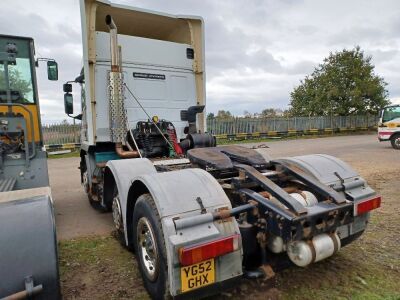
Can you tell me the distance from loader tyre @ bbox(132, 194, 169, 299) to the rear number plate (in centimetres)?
21

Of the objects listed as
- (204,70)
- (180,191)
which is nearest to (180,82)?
(204,70)

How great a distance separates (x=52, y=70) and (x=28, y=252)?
4.24 meters

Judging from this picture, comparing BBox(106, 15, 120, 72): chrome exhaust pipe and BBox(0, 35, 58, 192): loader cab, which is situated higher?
BBox(106, 15, 120, 72): chrome exhaust pipe

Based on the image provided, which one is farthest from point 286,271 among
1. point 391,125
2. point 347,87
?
point 347,87

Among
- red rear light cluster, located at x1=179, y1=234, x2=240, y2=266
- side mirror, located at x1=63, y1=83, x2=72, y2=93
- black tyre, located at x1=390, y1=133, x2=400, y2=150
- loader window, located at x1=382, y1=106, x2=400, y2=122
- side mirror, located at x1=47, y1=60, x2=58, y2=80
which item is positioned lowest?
black tyre, located at x1=390, y1=133, x2=400, y2=150

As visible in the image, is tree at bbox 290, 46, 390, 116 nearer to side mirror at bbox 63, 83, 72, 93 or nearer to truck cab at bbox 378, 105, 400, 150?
truck cab at bbox 378, 105, 400, 150

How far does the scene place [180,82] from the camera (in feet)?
20.0

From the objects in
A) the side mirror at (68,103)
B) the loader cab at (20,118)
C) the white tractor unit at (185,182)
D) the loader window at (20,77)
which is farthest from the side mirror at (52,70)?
the side mirror at (68,103)

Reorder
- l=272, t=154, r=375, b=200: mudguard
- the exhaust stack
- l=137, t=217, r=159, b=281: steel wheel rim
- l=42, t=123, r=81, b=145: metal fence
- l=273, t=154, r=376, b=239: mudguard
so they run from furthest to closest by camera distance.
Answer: l=42, t=123, r=81, b=145: metal fence < the exhaust stack < l=272, t=154, r=375, b=200: mudguard < l=273, t=154, r=376, b=239: mudguard < l=137, t=217, r=159, b=281: steel wheel rim

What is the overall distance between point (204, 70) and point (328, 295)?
4517 mm

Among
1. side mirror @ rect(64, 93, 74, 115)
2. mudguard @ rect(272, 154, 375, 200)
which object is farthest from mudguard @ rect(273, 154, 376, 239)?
side mirror @ rect(64, 93, 74, 115)

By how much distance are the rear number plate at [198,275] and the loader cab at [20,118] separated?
134 inches

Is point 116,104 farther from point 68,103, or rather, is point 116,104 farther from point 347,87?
point 347,87

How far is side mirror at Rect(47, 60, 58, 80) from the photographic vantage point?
5438 millimetres
